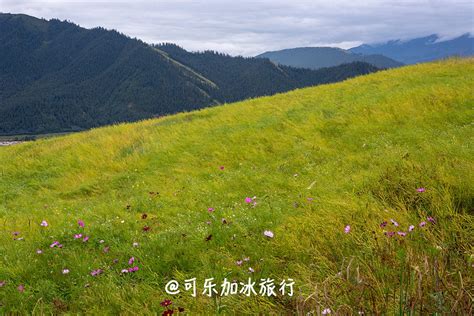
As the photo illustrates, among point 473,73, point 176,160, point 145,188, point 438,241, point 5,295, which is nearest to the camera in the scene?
point 438,241

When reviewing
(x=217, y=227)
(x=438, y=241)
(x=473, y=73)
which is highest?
(x=473, y=73)

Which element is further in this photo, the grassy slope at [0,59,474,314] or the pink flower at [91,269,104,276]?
the pink flower at [91,269,104,276]

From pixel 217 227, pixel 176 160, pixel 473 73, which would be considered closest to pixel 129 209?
pixel 217 227

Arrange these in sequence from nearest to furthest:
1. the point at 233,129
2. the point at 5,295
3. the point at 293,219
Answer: the point at 5,295 → the point at 293,219 → the point at 233,129

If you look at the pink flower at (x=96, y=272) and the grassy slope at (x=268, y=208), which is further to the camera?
the pink flower at (x=96, y=272)

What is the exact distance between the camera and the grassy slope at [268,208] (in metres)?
3.94

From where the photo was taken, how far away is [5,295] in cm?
506

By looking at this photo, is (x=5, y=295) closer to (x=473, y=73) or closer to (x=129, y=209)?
(x=129, y=209)

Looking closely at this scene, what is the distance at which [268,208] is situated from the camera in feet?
23.2

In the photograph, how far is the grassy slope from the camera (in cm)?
394

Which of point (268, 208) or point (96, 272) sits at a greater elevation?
point (268, 208)

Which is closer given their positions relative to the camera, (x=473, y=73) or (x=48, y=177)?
(x=48, y=177)

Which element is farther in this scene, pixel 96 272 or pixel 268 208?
pixel 268 208

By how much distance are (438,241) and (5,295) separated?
5809mm
